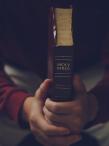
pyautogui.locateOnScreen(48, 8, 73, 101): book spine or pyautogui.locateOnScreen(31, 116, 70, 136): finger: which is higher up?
pyautogui.locateOnScreen(48, 8, 73, 101): book spine

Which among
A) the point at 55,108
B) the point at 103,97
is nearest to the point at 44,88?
the point at 55,108

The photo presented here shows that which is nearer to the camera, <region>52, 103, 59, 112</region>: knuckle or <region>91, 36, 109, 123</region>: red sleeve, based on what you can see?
<region>52, 103, 59, 112</region>: knuckle

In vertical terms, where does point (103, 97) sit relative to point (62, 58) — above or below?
below

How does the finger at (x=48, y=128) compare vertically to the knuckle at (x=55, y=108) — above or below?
below

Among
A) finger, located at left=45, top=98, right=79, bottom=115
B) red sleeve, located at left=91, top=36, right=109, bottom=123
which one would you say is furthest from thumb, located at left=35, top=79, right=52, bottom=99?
red sleeve, located at left=91, top=36, right=109, bottom=123

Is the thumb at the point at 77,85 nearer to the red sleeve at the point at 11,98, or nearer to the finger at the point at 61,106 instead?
the finger at the point at 61,106

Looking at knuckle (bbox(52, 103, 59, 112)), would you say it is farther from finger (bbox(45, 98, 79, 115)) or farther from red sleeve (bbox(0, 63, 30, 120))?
red sleeve (bbox(0, 63, 30, 120))

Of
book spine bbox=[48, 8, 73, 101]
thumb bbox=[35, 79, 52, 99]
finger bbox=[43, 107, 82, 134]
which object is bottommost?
finger bbox=[43, 107, 82, 134]

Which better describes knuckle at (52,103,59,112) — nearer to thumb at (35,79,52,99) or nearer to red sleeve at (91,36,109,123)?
thumb at (35,79,52,99)

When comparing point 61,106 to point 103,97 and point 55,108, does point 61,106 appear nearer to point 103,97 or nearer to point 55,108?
point 55,108

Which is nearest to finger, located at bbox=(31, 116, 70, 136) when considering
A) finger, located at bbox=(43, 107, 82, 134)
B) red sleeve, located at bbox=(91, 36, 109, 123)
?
finger, located at bbox=(43, 107, 82, 134)

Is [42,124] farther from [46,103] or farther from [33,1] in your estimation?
[33,1]

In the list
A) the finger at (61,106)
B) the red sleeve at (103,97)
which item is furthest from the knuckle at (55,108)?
the red sleeve at (103,97)

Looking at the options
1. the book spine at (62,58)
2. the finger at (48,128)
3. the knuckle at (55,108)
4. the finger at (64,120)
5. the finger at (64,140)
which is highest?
the book spine at (62,58)
